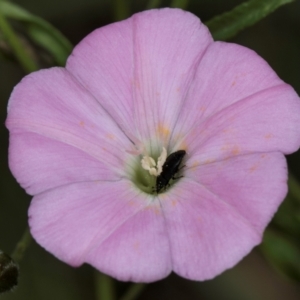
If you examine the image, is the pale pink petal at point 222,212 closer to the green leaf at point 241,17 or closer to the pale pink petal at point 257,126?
the pale pink petal at point 257,126

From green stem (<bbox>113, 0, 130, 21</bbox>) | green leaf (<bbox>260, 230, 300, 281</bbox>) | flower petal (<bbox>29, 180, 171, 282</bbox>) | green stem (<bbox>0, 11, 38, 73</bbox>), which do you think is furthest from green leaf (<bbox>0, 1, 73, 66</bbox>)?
green leaf (<bbox>260, 230, 300, 281</bbox>)

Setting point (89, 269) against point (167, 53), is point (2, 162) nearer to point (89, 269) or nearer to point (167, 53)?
point (89, 269)

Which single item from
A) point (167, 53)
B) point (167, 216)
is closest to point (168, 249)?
point (167, 216)

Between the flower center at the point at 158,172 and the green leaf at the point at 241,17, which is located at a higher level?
the green leaf at the point at 241,17

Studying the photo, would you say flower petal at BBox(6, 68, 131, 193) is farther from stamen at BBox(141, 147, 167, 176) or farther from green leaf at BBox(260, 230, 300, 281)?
green leaf at BBox(260, 230, 300, 281)

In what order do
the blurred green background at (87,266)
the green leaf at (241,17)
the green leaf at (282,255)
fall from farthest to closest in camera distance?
the blurred green background at (87,266), the green leaf at (282,255), the green leaf at (241,17)

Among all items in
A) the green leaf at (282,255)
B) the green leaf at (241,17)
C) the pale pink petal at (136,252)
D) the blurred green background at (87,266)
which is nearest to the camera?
the pale pink petal at (136,252)

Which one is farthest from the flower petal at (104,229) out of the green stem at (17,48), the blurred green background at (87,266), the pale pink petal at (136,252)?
the blurred green background at (87,266)
